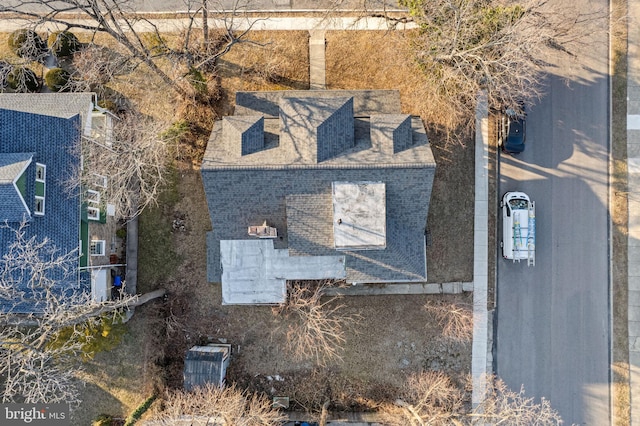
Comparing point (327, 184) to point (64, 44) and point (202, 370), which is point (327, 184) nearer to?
point (202, 370)

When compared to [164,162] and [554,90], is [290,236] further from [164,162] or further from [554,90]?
[554,90]

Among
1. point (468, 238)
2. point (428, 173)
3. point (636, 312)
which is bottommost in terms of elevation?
point (636, 312)

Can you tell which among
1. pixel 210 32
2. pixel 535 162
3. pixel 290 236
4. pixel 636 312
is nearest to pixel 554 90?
pixel 535 162

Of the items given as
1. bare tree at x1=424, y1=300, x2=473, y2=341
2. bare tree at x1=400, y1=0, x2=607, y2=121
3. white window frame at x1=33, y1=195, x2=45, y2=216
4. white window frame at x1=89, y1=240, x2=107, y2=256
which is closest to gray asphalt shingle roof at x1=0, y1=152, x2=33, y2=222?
white window frame at x1=33, y1=195, x2=45, y2=216

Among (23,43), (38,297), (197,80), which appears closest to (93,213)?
(38,297)

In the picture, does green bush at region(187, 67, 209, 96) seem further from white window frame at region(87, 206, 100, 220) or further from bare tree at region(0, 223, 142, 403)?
bare tree at region(0, 223, 142, 403)

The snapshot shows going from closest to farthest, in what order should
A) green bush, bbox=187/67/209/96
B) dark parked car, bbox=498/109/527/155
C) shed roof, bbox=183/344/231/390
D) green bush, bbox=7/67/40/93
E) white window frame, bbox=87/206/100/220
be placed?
white window frame, bbox=87/206/100/220, shed roof, bbox=183/344/231/390, green bush, bbox=187/67/209/96, dark parked car, bbox=498/109/527/155, green bush, bbox=7/67/40/93

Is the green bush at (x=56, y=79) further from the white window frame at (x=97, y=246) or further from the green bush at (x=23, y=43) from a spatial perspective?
the white window frame at (x=97, y=246)
